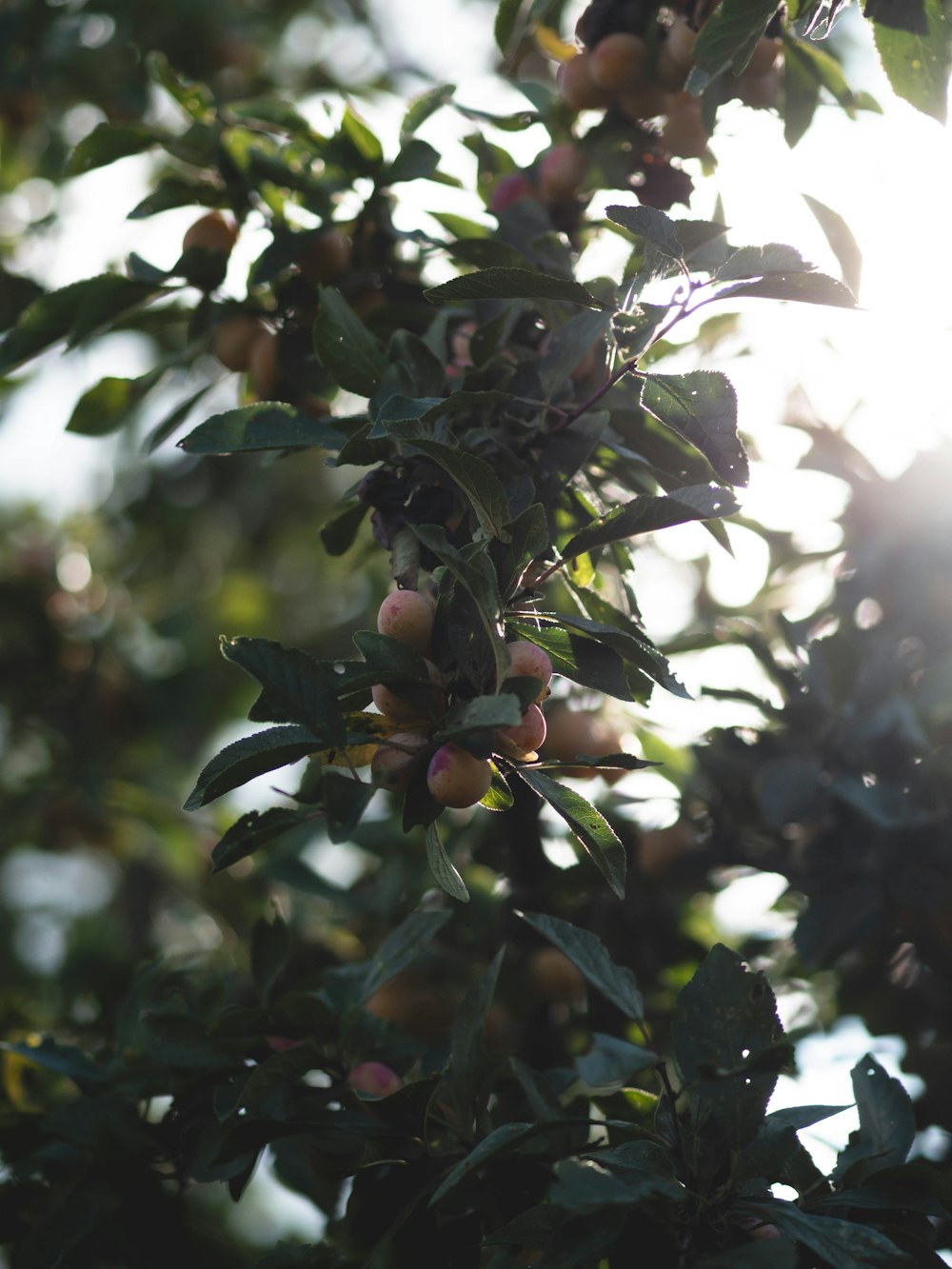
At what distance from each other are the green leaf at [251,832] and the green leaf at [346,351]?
0.37m

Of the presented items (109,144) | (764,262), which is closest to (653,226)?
(764,262)

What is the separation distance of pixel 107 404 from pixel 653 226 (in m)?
0.70

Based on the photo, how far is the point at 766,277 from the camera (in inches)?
32.0

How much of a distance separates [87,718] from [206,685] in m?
0.26

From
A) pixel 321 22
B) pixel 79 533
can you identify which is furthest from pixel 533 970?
pixel 321 22

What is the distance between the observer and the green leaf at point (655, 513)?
763mm

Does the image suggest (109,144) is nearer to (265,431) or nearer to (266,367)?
(266,367)

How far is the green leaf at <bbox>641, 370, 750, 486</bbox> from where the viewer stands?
2.65ft

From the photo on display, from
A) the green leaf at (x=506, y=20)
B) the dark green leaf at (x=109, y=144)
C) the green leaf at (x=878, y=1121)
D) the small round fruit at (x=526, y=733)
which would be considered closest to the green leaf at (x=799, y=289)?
the small round fruit at (x=526, y=733)

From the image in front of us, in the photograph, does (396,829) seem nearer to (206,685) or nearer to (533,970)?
(533,970)

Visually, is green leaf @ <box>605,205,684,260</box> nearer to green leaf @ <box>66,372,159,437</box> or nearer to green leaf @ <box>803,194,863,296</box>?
green leaf @ <box>803,194,863,296</box>

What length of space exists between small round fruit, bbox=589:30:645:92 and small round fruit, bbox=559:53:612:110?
3 cm

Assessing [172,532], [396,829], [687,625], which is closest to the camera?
[396,829]

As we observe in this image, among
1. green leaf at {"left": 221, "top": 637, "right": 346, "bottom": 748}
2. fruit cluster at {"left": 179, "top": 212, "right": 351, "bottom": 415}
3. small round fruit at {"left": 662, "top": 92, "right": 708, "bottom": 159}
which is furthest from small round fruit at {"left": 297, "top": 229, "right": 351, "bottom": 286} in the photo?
green leaf at {"left": 221, "top": 637, "right": 346, "bottom": 748}
